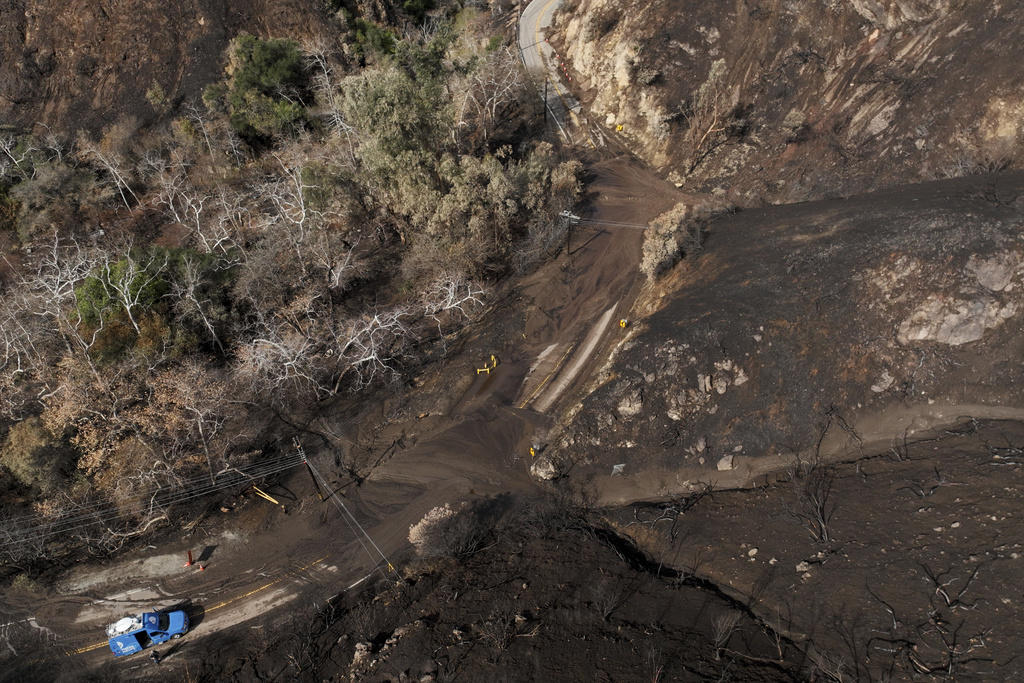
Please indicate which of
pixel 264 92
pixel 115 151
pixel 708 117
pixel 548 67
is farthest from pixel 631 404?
pixel 115 151

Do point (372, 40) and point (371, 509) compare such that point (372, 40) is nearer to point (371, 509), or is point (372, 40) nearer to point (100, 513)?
point (371, 509)

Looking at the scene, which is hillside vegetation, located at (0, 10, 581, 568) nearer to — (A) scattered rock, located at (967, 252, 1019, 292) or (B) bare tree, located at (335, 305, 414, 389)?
(B) bare tree, located at (335, 305, 414, 389)

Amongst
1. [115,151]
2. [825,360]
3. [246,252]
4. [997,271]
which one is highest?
[115,151]

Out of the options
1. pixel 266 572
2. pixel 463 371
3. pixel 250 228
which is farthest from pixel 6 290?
pixel 463 371

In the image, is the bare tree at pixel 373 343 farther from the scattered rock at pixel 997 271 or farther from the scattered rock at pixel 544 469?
the scattered rock at pixel 997 271

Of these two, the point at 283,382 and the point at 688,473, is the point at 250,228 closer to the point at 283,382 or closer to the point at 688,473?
the point at 283,382

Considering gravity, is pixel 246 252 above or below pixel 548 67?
below
